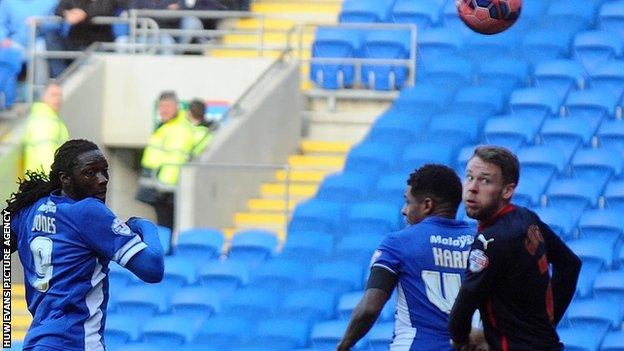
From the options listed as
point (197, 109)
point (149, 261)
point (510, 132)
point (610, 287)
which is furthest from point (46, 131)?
point (149, 261)

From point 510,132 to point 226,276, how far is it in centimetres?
241

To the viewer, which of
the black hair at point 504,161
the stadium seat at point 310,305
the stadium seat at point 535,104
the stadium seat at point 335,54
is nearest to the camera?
the black hair at point 504,161

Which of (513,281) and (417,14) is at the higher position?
(417,14)

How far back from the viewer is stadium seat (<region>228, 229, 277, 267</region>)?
38.5ft

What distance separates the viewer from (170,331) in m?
11.1

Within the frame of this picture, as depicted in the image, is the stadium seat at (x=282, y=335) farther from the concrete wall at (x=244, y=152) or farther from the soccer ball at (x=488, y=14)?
the soccer ball at (x=488, y=14)

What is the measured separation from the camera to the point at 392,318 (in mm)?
10398

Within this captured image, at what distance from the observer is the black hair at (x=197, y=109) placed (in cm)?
1279

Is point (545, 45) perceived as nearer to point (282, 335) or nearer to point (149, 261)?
point (282, 335)

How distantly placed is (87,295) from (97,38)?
866 cm

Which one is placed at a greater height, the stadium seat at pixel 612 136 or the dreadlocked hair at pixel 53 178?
the dreadlocked hair at pixel 53 178

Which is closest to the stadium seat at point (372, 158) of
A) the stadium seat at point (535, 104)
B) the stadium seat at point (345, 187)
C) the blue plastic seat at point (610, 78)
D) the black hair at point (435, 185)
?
the stadium seat at point (345, 187)

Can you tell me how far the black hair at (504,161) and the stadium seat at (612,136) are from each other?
21.4ft

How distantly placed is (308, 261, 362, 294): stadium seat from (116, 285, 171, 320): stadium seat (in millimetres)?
1193
